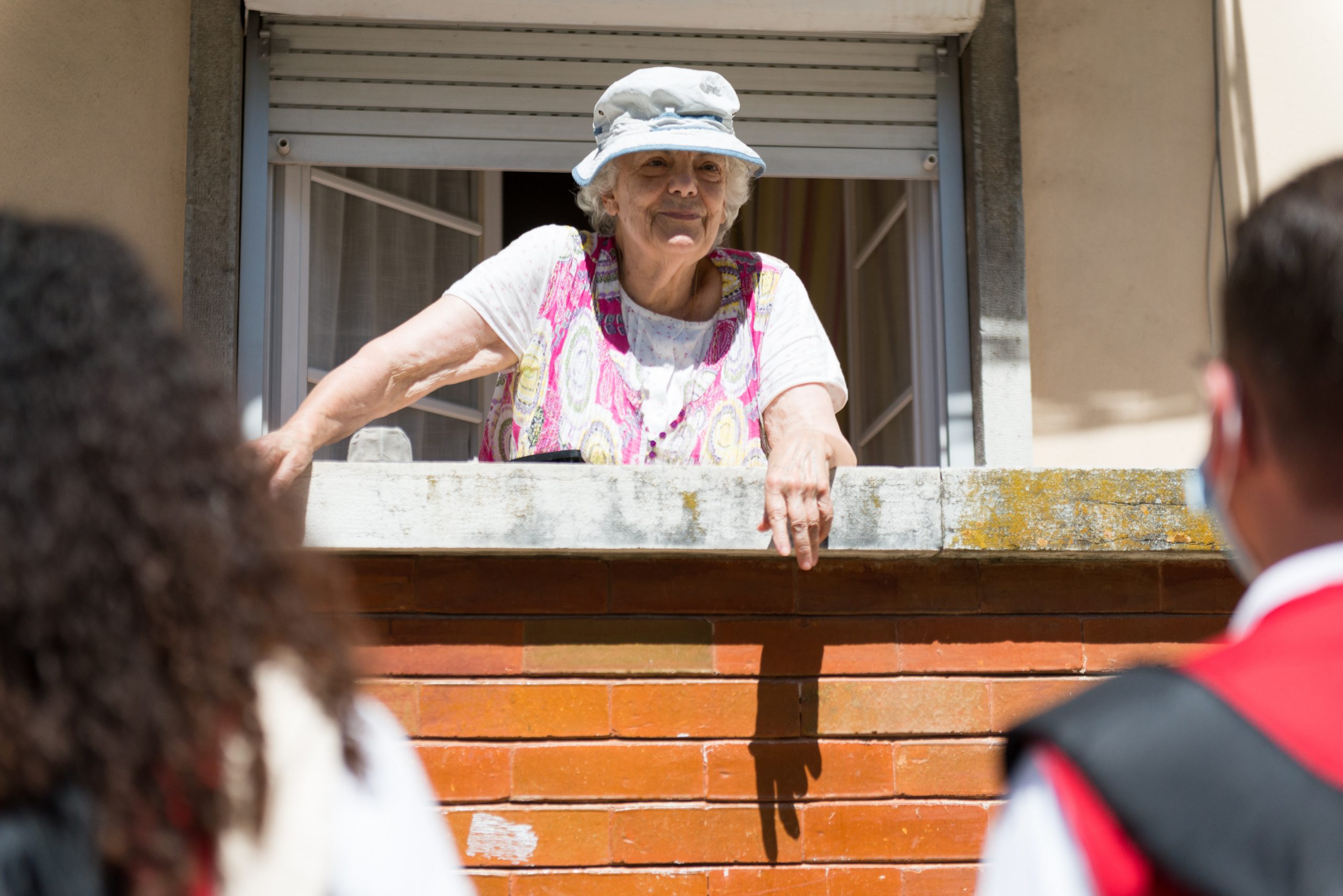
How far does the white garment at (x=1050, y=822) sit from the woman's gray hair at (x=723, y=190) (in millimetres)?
2176

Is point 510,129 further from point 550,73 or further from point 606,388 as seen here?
point 606,388

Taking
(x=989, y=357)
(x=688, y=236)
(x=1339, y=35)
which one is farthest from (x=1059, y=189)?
(x=688, y=236)

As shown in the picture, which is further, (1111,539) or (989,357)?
(989,357)

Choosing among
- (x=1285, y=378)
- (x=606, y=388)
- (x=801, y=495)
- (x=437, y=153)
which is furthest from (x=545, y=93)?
(x=1285, y=378)

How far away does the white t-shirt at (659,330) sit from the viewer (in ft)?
9.38

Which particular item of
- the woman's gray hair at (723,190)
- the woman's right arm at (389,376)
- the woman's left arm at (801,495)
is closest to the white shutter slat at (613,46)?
the woman's gray hair at (723,190)

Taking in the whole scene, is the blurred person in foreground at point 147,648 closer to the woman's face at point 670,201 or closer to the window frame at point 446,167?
the woman's face at point 670,201

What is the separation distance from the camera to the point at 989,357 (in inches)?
156

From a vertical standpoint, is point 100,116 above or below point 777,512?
above

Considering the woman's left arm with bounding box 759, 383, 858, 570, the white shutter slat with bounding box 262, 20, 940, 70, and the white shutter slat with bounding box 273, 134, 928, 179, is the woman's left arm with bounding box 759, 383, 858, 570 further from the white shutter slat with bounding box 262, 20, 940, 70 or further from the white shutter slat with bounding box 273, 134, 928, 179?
the white shutter slat with bounding box 262, 20, 940, 70

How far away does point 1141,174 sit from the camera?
4.14 m

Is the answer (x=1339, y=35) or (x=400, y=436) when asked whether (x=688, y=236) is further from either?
(x=1339, y=35)

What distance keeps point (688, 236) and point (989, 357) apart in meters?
1.34

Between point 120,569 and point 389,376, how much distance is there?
69.9 inches
